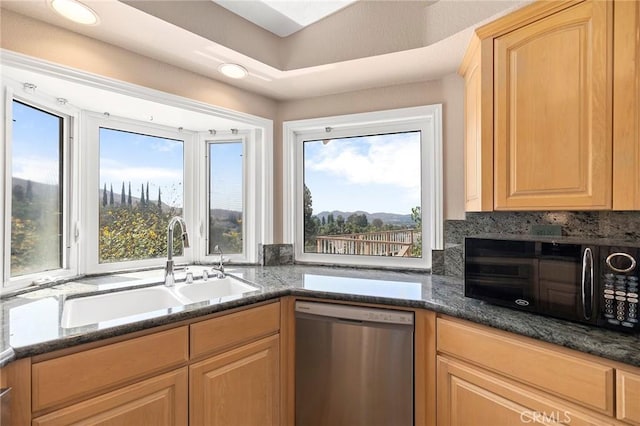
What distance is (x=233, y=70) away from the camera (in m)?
1.93

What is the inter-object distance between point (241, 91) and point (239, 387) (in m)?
1.82

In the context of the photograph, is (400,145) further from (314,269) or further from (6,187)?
(6,187)

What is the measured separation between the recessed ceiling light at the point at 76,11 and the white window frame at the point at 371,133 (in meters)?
1.31

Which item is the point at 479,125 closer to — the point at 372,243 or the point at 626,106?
the point at 626,106

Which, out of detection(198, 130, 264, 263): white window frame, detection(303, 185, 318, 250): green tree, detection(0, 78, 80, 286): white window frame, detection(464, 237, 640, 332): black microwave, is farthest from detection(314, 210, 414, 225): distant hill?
detection(0, 78, 80, 286): white window frame

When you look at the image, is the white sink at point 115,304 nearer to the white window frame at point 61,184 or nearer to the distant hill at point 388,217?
the white window frame at point 61,184

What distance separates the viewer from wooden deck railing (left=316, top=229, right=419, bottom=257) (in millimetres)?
2230

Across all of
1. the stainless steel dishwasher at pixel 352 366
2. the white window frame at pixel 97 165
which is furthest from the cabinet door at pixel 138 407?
the white window frame at pixel 97 165

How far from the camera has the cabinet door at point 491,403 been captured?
1094mm

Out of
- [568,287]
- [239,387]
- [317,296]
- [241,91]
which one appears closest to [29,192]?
[241,91]

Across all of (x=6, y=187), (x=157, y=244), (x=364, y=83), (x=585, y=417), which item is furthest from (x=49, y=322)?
(x=364, y=83)

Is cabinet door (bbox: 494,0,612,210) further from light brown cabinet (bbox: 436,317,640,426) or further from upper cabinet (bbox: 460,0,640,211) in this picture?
light brown cabinet (bbox: 436,317,640,426)

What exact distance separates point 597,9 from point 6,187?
2.55 meters

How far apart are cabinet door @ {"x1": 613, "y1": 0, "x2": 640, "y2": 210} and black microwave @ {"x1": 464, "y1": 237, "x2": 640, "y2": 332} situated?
241 millimetres
